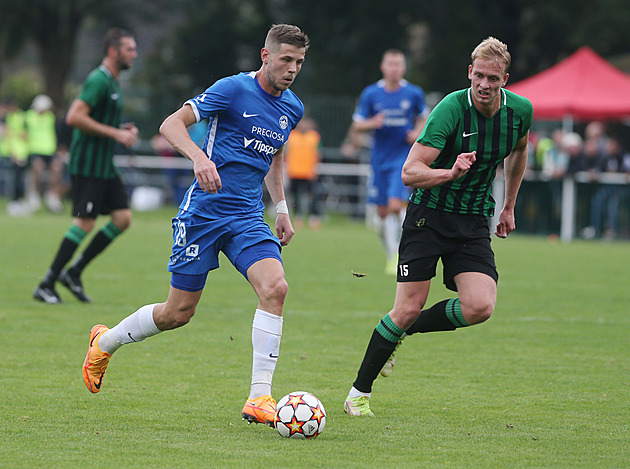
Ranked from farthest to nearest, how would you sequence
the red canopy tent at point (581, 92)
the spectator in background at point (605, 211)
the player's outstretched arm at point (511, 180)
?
the red canopy tent at point (581, 92)
the spectator in background at point (605, 211)
the player's outstretched arm at point (511, 180)

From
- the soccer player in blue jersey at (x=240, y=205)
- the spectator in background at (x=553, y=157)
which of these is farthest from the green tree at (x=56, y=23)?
the soccer player in blue jersey at (x=240, y=205)

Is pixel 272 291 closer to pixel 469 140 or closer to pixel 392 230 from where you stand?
pixel 469 140

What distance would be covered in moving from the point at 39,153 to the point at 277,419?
19.3m

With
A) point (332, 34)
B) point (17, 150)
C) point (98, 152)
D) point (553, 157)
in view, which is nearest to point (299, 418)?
point (98, 152)

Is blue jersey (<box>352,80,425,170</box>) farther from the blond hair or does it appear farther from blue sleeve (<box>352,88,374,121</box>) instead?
the blond hair

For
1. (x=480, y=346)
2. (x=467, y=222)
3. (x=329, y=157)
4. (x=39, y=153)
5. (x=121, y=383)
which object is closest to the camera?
(x=467, y=222)

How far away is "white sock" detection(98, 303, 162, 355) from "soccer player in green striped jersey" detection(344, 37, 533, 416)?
1.15 metres

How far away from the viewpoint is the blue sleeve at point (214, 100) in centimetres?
541

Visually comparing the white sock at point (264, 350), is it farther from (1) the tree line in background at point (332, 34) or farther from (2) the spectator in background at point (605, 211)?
(1) the tree line in background at point (332, 34)

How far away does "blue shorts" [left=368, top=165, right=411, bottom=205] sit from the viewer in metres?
12.1

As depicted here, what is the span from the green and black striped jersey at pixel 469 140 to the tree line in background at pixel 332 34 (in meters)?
23.1

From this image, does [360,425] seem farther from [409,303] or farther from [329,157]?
[329,157]

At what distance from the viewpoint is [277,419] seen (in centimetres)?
505

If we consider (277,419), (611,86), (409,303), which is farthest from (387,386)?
(611,86)
